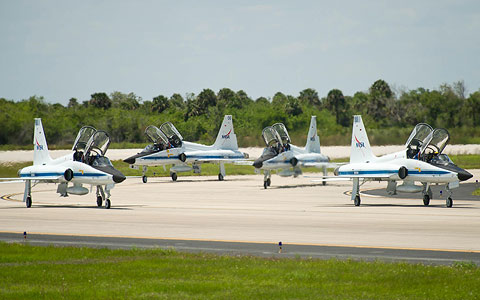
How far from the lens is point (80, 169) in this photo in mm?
29703

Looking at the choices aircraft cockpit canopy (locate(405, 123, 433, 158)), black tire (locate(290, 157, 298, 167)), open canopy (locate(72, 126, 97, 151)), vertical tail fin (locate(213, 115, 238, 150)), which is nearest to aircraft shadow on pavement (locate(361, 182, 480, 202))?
aircraft cockpit canopy (locate(405, 123, 433, 158))

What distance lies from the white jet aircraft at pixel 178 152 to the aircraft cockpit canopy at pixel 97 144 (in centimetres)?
1977

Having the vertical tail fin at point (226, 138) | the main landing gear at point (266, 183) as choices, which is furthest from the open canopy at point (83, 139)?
the vertical tail fin at point (226, 138)

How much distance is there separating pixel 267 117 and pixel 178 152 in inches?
2298

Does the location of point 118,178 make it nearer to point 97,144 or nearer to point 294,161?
point 97,144

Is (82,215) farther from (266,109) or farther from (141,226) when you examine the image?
(266,109)

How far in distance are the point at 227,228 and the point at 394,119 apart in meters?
88.2

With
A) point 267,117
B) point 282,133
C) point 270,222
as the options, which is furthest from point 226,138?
point 267,117

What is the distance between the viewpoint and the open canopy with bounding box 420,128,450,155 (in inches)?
1187

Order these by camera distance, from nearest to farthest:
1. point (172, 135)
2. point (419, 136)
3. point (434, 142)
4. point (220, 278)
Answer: point (220, 278) < point (434, 142) < point (419, 136) < point (172, 135)

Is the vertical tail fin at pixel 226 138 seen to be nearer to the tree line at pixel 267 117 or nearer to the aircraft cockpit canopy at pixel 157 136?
the aircraft cockpit canopy at pixel 157 136

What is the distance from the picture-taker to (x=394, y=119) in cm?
10719

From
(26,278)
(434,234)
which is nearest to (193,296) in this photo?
(26,278)

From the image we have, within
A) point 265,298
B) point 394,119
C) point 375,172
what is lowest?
point 265,298
